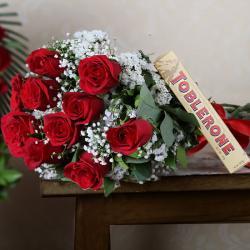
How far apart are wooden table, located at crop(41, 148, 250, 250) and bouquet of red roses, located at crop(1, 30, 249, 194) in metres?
0.05

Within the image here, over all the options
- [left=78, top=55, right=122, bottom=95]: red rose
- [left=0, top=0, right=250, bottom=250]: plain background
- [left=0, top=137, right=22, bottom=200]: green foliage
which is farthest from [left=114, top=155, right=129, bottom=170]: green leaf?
[left=0, top=0, right=250, bottom=250]: plain background

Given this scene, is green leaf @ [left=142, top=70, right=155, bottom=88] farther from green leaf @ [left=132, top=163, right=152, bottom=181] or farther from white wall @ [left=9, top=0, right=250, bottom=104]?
white wall @ [left=9, top=0, right=250, bottom=104]

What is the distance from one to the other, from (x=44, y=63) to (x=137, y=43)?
0.39m

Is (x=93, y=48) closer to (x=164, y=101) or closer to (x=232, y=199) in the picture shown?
(x=164, y=101)

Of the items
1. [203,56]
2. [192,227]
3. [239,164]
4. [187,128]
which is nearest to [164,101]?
[187,128]

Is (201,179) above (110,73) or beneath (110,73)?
beneath

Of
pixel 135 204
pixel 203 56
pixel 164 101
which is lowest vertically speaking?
pixel 135 204

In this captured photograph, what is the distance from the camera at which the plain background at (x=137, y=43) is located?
1.09 meters

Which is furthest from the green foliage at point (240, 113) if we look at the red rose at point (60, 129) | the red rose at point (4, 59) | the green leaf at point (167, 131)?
the red rose at point (4, 59)

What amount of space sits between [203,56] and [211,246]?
0.48m

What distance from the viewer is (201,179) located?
840mm

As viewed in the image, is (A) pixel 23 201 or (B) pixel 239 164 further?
(A) pixel 23 201

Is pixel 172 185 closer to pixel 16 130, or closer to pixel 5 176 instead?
pixel 16 130

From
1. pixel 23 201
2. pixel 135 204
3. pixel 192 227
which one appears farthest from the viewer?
pixel 192 227
